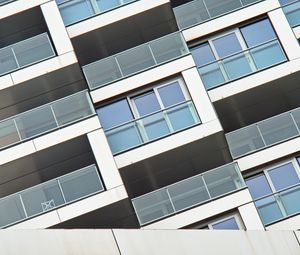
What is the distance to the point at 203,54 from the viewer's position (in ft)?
83.1

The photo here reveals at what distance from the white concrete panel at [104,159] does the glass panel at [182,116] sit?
239cm

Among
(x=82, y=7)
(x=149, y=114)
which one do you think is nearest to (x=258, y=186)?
(x=149, y=114)

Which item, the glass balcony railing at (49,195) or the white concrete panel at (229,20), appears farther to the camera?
the white concrete panel at (229,20)

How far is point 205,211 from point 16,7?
947cm

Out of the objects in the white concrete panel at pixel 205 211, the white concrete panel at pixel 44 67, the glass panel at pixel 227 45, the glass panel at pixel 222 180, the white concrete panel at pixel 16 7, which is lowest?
the white concrete panel at pixel 205 211

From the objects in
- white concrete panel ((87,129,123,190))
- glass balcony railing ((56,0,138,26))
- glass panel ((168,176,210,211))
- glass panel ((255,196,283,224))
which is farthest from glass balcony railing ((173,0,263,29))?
glass panel ((255,196,283,224))

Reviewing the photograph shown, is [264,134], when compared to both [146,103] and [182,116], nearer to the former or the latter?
[182,116]

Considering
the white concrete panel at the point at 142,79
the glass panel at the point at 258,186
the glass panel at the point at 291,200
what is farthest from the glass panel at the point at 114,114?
the glass panel at the point at 291,200

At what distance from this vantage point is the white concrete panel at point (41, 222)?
21422 millimetres

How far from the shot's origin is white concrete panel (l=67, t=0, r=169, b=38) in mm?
24328

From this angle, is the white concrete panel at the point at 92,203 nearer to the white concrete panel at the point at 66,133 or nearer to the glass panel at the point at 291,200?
the white concrete panel at the point at 66,133

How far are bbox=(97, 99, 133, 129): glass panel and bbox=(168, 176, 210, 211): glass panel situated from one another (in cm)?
295

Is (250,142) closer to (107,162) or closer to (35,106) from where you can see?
(107,162)

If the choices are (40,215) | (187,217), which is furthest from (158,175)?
(40,215)
